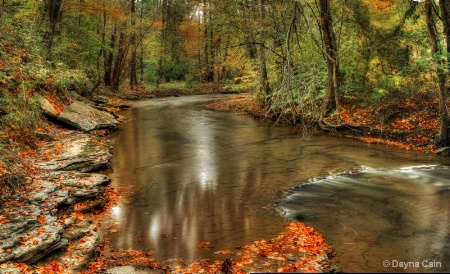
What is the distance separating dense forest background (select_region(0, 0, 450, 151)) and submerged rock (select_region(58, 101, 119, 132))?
45.5 inches

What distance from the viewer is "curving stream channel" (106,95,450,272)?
6980 mm

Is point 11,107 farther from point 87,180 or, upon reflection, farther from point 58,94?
point 58,94

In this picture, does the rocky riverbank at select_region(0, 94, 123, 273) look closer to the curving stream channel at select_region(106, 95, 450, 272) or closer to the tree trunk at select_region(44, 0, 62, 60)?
the curving stream channel at select_region(106, 95, 450, 272)

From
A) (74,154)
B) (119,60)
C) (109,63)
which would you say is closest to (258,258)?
(74,154)

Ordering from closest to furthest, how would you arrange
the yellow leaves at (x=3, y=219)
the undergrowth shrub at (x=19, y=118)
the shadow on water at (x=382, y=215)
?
the shadow on water at (x=382, y=215) → the yellow leaves at (x=3, y=219) → the undergrowth shrub at (x=19, y=118)

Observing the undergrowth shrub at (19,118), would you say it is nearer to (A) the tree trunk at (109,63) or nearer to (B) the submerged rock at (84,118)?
(B) the submerged rock at (84,118)

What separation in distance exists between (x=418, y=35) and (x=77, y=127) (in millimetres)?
16452

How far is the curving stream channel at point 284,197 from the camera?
22.9 feet

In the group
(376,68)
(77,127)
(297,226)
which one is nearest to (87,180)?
(297,226)

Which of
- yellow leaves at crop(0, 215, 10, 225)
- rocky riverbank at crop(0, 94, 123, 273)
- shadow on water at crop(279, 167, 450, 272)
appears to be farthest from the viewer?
yellow leaves at crop(0, 215, 10, 225)

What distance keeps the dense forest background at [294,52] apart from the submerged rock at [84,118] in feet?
3.79

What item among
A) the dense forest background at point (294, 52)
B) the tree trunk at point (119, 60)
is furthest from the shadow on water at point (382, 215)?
the tree trunk at point (119, 60)

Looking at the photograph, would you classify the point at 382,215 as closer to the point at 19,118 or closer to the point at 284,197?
the point at 284,197

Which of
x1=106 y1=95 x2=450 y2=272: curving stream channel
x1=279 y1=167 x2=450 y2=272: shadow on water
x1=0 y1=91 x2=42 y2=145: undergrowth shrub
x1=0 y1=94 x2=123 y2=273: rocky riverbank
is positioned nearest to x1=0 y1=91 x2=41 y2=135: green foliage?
x1=0 y1=91 x2=42 y2=145: undergrowth shrub
